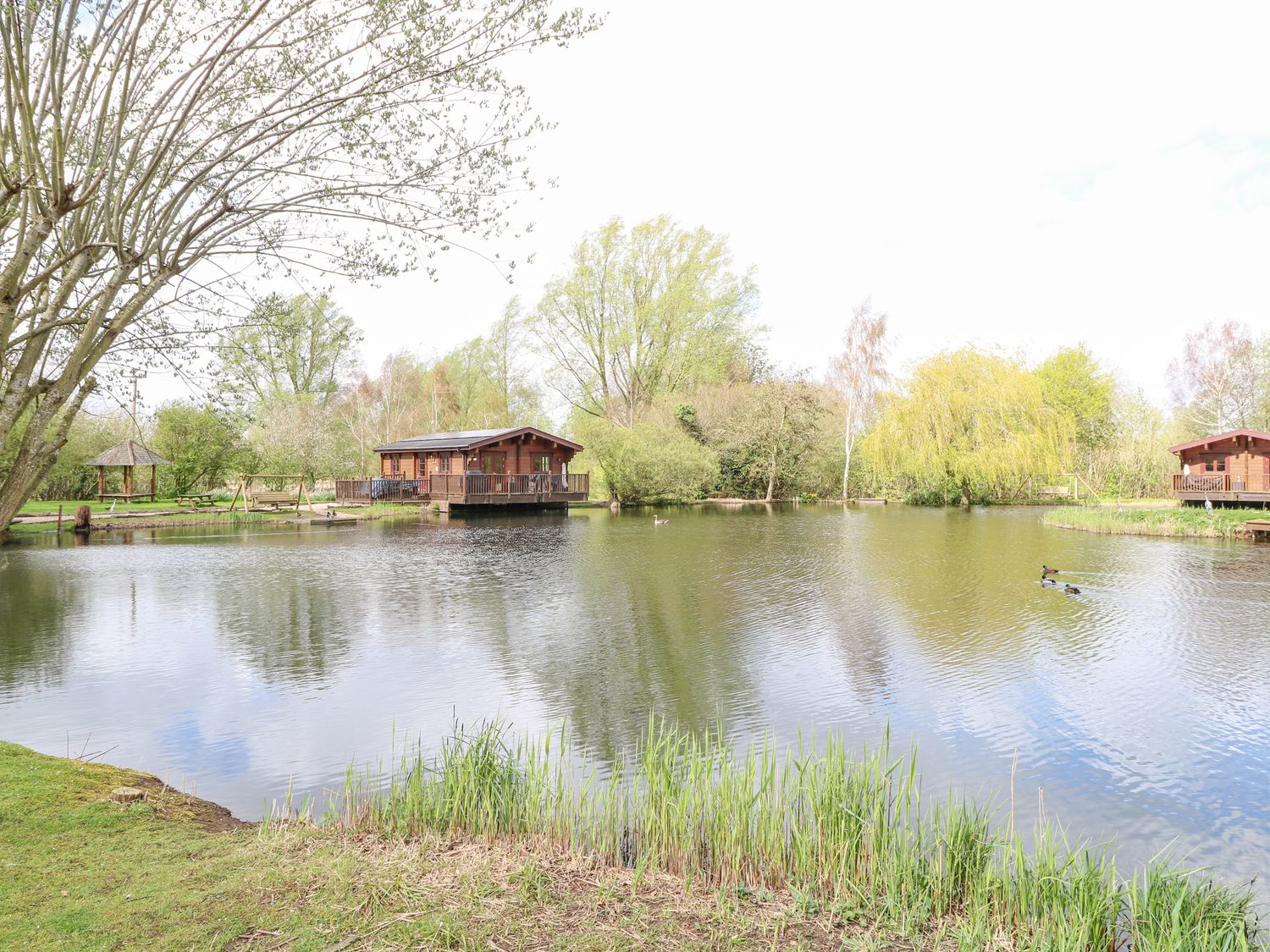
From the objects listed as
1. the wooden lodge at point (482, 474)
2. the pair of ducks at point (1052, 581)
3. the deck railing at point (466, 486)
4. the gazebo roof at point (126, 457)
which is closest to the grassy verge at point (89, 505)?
the gazebo roof at point (126, 457)

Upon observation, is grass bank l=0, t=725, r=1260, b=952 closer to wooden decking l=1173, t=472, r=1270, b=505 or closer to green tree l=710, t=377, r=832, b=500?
wooden decking l=1173, t=472, r=1270, b=505

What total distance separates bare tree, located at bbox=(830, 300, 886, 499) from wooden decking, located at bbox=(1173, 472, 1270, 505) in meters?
14.7

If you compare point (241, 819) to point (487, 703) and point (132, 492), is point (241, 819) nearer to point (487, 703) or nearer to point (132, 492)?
point (487, 703)

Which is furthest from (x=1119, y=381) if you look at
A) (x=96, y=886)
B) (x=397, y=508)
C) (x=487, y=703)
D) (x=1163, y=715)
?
(x=96, y=886)

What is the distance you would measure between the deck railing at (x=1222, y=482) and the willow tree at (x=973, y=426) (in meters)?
6.11

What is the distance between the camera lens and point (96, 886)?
12.3 feet

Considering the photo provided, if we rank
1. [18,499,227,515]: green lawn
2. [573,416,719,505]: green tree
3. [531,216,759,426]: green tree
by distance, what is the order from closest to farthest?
[18,499,227,515]: green lawn < [573,416,719,505]: green tree < [531,216,759,426]: green tree

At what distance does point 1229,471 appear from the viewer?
111ft

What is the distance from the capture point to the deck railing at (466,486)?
37375 millimetres

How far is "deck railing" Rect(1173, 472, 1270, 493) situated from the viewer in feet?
107

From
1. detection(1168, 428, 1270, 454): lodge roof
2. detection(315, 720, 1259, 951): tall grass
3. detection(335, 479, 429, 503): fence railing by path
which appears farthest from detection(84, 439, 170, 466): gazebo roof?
detection(1168, 428, 1270, 454): lodge roof

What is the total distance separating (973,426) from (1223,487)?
10601 millimetres

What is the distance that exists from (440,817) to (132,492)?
4095 cm

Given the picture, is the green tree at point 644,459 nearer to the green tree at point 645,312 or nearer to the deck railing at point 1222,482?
the green tree at point 645,312
